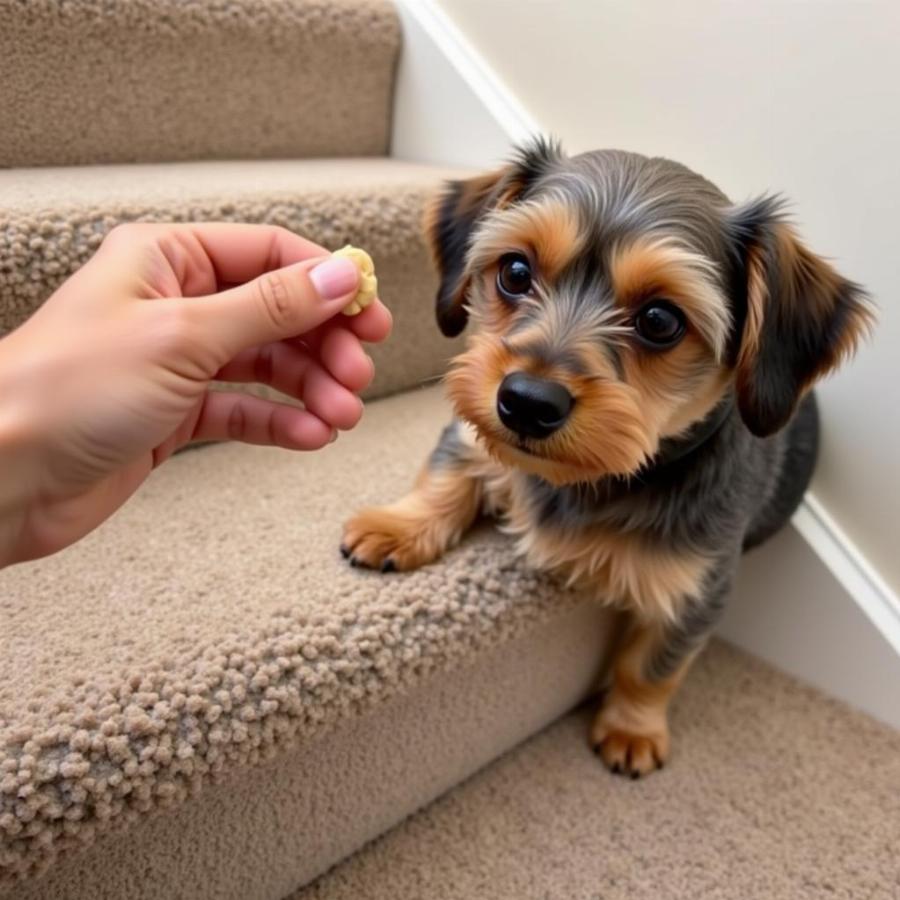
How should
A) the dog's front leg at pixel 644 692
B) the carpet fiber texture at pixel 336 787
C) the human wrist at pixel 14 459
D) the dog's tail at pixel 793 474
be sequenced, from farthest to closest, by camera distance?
the dog's tail at pixel 793 474, the dog's front leg at pixel 644 692, the carpet fiber texture at pixel 336 787, the human wrist at pixel 14 459

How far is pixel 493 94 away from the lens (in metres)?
2.03

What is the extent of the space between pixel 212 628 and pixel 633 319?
0.70 m

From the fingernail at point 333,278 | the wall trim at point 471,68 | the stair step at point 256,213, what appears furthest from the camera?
the wall trim at point 471,68

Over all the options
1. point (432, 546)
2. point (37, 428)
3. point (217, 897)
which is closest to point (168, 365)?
point (37, 428)

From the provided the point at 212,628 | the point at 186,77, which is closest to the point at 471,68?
the point at 186,77

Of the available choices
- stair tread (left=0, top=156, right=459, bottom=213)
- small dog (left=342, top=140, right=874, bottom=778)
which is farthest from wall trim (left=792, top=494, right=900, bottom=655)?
stair tread (left=0, top=156, right=459, bottom=213)

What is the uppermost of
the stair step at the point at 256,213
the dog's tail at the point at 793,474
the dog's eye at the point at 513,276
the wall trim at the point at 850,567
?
the dog's eye at the point at 513,276

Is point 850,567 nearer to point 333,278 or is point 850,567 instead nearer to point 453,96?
point 333,278

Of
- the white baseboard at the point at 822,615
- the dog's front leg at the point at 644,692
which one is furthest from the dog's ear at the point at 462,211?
the white baseboard at the point at 822,615

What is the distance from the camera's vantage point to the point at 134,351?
33.1 inches

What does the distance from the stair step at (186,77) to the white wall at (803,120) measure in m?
0.48

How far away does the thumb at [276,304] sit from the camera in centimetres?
87

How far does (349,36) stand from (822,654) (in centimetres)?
168

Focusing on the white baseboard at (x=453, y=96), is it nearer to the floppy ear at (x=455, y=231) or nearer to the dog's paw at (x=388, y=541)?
the floppy ear at (x=455, y=231)
